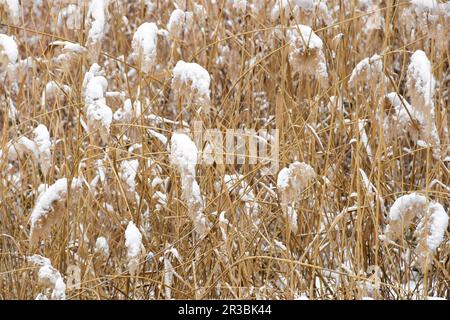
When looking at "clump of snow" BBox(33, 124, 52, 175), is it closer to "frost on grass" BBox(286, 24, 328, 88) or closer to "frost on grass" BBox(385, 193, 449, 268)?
"frost on grass" BBox(286, 24, 328, 88)

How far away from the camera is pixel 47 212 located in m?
1.10

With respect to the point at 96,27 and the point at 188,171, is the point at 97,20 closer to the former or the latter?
the point at 96,27

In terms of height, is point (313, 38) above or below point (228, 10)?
below

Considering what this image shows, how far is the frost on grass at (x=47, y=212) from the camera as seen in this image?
1083 mm

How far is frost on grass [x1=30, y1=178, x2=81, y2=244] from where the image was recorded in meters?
1.08

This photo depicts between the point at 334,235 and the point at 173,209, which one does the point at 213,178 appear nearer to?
the point at 173,209

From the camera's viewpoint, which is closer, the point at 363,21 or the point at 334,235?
the point at 334,235

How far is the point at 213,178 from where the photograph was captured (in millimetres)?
1530

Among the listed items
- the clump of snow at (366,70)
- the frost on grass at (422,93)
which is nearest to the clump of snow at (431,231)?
the frost on grass at (422,93)

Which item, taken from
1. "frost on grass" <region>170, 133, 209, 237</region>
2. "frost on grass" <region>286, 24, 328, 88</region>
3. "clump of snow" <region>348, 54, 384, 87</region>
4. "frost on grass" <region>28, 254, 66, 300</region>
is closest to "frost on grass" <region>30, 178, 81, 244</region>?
"frost on grass" <region>28, 254, 66, 300</region>
